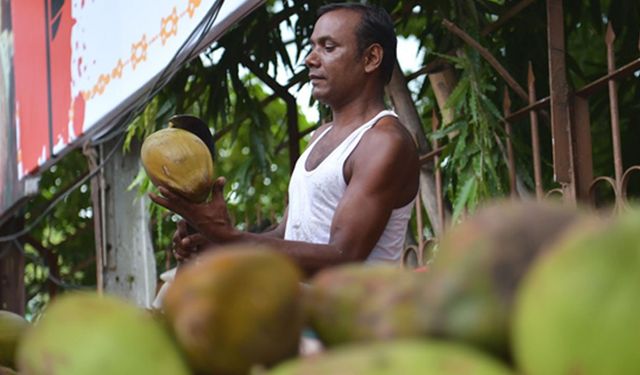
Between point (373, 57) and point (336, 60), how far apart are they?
0.11m

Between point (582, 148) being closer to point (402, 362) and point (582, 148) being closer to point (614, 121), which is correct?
point (614, 121)

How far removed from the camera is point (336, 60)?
111 inches

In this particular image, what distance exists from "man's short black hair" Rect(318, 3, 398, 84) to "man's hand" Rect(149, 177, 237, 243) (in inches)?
28.2

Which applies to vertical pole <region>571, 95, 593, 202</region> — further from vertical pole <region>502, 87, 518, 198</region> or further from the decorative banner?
the decorative banner

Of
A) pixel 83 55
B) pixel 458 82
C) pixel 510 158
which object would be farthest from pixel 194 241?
pixel 83 55


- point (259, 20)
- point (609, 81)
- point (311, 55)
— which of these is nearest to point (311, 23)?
point (259, 20)

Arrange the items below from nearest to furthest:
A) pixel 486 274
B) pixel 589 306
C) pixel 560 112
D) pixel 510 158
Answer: pixel 589 306
pixel 486 274
pixel 560 112
pixel 510 158

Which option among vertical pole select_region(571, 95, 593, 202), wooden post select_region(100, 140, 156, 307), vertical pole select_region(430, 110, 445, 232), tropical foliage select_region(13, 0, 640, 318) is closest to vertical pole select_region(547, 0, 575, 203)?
vertical pole select_region(571, 95, 593, 202)

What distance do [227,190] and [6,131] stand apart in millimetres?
1811

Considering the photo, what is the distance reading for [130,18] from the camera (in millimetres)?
4234

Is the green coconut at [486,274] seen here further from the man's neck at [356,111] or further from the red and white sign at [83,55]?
the red and white sign at [83,55]

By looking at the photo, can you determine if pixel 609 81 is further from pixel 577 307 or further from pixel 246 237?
pixel 577 307

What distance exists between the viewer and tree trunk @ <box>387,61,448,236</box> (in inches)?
175

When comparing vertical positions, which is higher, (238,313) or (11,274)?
(238,313)
